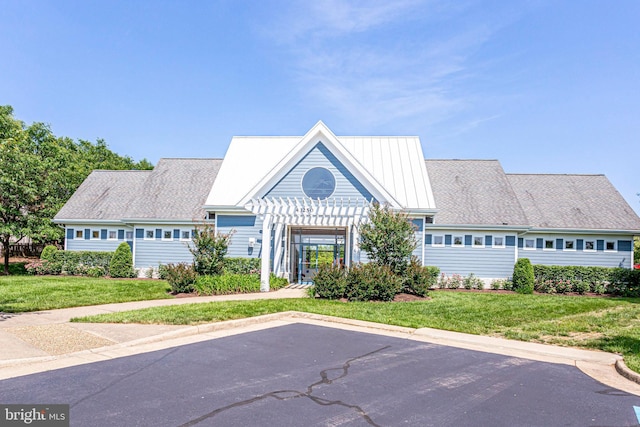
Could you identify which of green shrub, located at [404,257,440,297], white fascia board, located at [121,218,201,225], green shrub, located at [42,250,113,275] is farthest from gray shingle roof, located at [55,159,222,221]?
green shrub, located at [404,257,440,297]

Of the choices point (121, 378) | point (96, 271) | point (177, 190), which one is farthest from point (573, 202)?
point (96, 271)

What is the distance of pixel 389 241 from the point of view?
17188mm

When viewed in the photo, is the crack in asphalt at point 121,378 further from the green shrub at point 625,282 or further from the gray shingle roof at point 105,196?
the green shrub at point 625,282

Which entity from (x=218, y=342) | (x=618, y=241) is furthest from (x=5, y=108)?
(x=618, y=241)

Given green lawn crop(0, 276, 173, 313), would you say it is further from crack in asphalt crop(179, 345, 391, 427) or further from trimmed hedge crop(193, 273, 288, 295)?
crack in asphalt crop(179, 345, 391, 427)

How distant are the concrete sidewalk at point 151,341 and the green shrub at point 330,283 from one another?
363cm

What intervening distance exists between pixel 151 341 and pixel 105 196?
22.3 meters

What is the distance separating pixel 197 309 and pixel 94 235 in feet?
56.6

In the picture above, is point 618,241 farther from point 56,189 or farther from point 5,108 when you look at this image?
point 5,108

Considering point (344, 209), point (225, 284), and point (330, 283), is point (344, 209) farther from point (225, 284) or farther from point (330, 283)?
Answer: point (225, 284)

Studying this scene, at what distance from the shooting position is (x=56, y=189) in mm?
32250

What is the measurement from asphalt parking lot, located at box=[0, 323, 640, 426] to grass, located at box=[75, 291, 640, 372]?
2285mm

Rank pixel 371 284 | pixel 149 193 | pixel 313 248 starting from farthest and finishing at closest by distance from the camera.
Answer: pixel 149 193 → pixel 313 248 → pixel 371 284

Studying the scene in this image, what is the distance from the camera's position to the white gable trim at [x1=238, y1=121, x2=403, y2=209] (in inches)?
801
